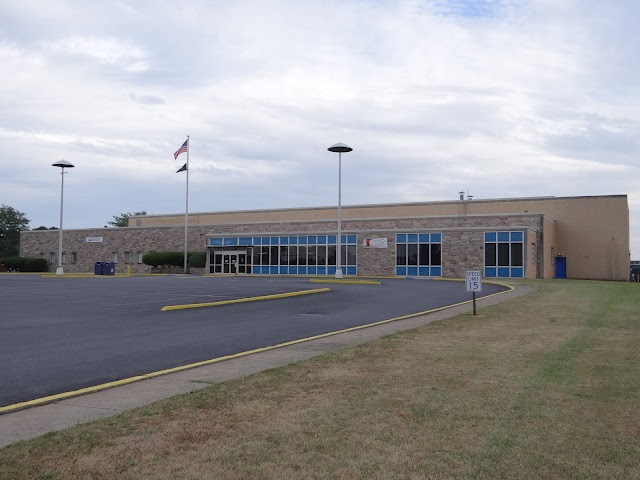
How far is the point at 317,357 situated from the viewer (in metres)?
9.58

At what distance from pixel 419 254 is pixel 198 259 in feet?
62.9

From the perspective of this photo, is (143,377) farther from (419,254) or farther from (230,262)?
(230,262)

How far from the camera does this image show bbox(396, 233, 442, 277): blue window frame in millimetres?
43463

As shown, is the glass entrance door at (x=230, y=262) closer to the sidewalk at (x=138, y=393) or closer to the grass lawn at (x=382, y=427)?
the sidewalk at (x=138, y=393)

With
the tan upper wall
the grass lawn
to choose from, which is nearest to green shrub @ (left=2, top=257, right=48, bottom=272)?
the tan upper wall

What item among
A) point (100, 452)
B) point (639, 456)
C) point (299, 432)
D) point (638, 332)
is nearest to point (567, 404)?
point (639, 456)

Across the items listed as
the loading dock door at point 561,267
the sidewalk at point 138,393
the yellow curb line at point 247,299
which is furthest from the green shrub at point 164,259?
the sidewalk at point 138,393

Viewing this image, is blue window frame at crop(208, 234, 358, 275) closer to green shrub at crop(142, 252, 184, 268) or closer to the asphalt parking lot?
green shrub at crop(142, 252, 184, 268)

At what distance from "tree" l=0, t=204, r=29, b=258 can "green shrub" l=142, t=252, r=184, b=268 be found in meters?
41.5

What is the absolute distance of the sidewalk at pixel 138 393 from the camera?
5808 millimetres

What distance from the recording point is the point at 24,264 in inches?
2363

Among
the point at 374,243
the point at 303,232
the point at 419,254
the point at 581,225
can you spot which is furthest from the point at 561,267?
the point at 303,232

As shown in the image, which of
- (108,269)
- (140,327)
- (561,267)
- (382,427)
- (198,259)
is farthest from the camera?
(198,259)

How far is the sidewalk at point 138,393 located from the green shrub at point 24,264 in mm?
55723
